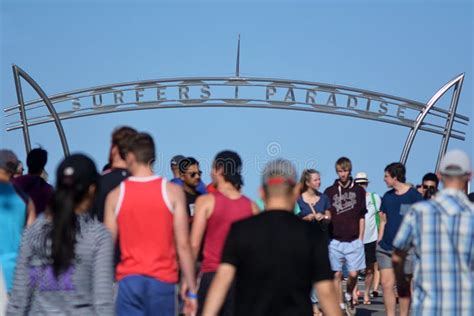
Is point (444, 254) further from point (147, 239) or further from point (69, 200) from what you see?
point (69, 200)

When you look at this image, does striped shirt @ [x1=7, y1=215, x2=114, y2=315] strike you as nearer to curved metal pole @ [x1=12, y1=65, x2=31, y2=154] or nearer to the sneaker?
the sneaker

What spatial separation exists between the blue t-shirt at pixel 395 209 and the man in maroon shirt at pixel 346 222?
1699mm

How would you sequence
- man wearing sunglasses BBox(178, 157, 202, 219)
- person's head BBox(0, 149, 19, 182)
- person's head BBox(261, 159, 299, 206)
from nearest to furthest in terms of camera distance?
person's head BBox(261, 159, 299, 206)
person's head BBox(0, 149, 19, 182)
man wearing sunglasses BBox(178, 157, 202, 219)

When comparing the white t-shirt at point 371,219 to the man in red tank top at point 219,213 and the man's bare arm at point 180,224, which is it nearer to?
the man in red tank top at point 219,213

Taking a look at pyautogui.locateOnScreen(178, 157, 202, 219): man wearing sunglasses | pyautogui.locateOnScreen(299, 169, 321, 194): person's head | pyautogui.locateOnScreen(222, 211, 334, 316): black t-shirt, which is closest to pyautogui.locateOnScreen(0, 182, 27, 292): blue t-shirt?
pyautogui.locateOnScreen(222, 211, 334, 316): black t-shirt

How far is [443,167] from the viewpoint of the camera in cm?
830

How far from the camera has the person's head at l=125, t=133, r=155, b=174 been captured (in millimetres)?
9023

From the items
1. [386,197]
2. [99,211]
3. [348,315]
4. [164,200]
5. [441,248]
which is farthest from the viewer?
[348,315]

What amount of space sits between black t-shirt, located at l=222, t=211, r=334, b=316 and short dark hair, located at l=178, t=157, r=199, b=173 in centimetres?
575

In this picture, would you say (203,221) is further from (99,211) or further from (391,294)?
(391,294)

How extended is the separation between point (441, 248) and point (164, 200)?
2.05 m

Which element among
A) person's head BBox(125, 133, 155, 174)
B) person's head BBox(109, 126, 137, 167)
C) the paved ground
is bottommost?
the paved ground

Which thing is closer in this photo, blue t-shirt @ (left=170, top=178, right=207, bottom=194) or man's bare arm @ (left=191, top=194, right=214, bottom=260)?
man's bare arm @ (left=191, top=194, right=214, bottom=260)

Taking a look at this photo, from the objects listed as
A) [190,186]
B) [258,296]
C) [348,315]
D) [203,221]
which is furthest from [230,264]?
[348,315]
